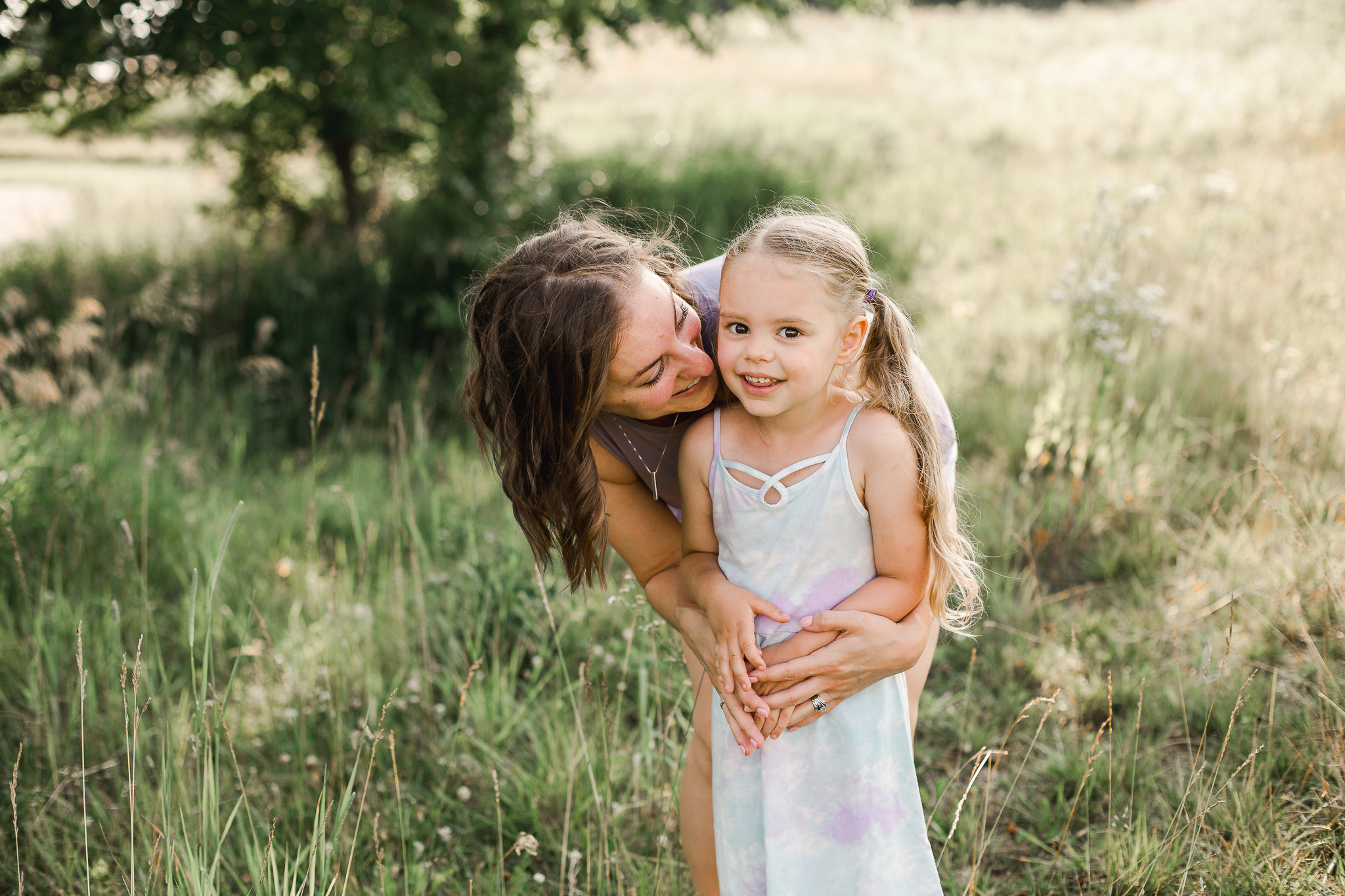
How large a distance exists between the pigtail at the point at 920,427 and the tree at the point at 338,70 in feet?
14.5

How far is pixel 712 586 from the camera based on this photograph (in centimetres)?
169

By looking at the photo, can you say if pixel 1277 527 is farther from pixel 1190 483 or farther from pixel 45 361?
pixel 45 361

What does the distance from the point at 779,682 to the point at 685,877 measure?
810mm

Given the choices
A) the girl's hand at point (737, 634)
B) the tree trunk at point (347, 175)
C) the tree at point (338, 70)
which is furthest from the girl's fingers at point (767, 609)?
the tree trunk at point (347, 175)

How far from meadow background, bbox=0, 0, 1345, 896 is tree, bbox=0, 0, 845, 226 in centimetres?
41

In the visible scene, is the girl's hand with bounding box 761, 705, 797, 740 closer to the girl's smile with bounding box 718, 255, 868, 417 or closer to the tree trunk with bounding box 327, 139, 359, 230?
the girl's smile with bounding box 718, 255, 868, 417

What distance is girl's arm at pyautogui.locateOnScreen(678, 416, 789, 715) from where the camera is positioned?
1.59 metres

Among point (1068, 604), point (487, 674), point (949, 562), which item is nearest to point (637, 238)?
point (949, 562)

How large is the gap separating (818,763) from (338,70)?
571 centimetres

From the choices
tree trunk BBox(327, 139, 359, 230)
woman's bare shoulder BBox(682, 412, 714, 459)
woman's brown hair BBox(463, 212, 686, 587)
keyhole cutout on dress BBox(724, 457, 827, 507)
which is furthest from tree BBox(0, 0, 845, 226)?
keyhole cutout on dress BBox(724, 457, 827, 507)

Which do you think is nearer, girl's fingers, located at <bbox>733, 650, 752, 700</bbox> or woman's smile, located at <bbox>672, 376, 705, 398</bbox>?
girl's fingers, located at <bbox>733, 650, 752, 700</bbox>

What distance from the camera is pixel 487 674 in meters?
2.71

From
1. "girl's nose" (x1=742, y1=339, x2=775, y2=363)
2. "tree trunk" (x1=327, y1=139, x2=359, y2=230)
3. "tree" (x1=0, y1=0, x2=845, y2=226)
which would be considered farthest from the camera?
"tree trunk" (x1=327, y1=139, x2=359, y2=230)

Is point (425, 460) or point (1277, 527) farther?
point (425, 460)
